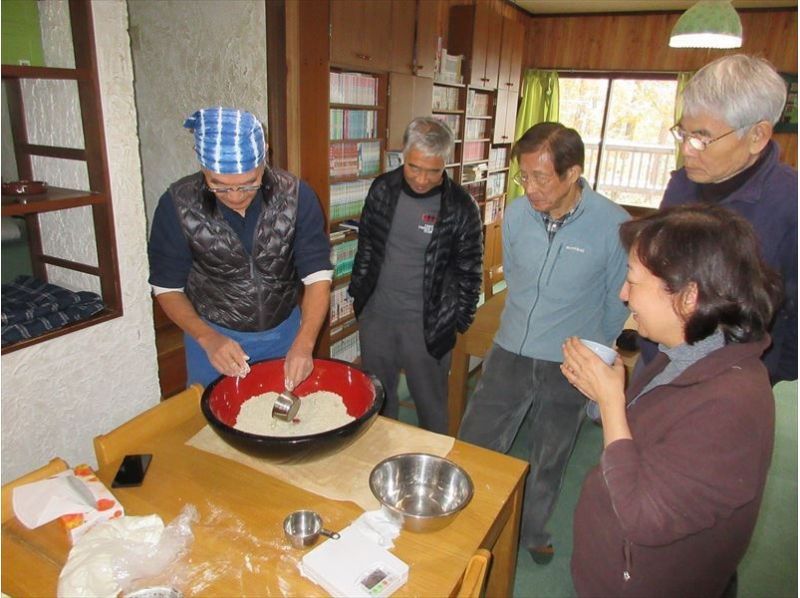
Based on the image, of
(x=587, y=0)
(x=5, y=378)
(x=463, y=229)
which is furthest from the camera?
(x=587, y=0)

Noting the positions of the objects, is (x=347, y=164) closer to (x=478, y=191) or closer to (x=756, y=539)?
(x=478, y=191)

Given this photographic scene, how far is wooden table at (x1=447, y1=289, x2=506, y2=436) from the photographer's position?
2613 millimetres

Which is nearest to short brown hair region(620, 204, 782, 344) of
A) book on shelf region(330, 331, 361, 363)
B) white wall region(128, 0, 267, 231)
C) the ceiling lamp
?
white wall region(128, 0, 267, 231)

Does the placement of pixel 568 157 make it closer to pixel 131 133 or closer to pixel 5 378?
pixel 131 133

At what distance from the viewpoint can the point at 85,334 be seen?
5.93 ft

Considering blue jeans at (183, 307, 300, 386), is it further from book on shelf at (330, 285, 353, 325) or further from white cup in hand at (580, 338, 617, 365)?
book on shelf at (330, 285, 353, 325)

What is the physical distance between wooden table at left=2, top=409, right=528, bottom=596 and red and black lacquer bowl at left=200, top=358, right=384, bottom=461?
113 millimetres

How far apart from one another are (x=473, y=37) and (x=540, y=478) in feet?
14.0

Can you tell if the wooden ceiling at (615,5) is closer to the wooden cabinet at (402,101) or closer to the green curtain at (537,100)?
the green curtain at (537,100)

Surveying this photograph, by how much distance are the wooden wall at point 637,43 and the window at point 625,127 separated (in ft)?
0.62

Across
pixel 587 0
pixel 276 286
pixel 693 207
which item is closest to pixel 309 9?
pixel 276 286

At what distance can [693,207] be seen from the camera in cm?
104

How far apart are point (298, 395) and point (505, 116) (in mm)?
5268

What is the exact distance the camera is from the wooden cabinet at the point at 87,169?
5.16 feet
